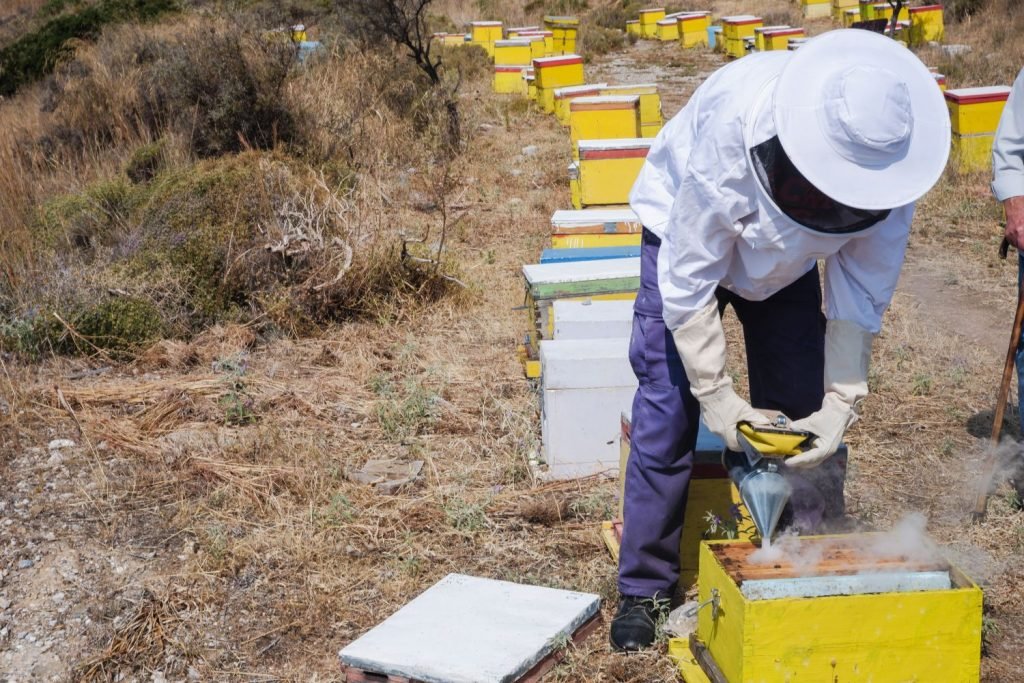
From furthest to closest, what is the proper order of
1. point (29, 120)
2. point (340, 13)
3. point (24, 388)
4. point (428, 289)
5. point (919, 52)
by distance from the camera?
point (919, 52), point (340, 13), point (29, 120), point (428, 289), point (24, 388)

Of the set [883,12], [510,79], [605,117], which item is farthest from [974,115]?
[883,12]

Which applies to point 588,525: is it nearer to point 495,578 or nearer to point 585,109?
point 495,578

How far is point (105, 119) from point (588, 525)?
6.53 m

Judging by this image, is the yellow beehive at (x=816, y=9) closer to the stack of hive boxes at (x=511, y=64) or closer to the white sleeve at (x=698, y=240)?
the stack of hive boxes at (x=511, y=64)

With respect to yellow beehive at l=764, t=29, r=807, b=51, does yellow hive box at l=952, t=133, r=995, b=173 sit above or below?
below

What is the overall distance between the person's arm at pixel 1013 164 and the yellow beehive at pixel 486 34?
45.0ft

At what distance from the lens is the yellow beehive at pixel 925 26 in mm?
13592

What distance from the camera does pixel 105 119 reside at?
8.15m

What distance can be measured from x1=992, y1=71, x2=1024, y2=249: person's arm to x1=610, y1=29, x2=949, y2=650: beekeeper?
94cm

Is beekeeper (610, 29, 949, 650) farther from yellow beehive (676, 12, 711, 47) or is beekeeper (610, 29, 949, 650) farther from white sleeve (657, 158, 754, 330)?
yellow beehive (676, 12, 711, 47)

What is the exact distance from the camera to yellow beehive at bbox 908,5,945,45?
44.6 ft

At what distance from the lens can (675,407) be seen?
7.86 ft

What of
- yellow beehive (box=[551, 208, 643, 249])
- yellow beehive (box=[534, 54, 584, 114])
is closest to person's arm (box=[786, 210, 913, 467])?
yellow beehive (box=[551, 208, 643, 249])

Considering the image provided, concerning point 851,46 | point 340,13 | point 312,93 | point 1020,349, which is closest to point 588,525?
point 1020,349
